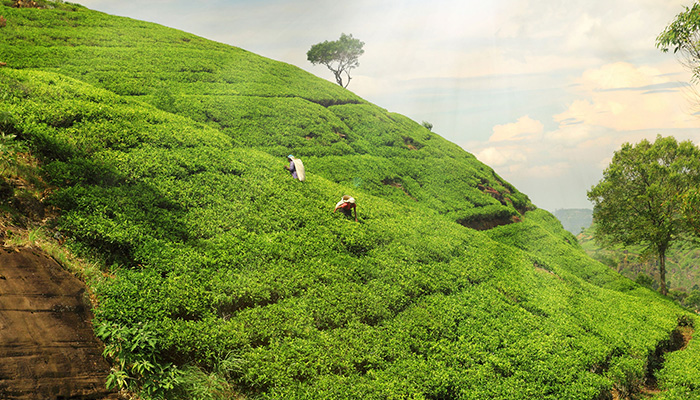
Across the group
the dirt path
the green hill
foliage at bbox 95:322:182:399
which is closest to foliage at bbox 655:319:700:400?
the green hill

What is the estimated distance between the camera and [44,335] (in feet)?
16.2

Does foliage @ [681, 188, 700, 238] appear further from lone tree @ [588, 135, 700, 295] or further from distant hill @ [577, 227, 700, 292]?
distant hill @ [577, 227, 700, 292]

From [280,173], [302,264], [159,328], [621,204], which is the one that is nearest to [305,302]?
[302,264]

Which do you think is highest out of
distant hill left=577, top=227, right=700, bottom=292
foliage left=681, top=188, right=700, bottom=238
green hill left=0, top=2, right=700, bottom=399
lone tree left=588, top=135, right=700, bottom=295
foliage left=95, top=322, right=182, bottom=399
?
distant hill left=577, top=227, right=700, bottom=292

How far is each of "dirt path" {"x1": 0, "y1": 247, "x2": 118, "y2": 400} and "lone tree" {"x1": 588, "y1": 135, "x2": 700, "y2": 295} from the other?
2738 centimetres

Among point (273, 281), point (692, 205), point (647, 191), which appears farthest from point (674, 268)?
point (273, 281)

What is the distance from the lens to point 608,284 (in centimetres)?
1927

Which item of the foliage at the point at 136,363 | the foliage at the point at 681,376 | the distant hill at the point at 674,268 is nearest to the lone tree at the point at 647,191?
the foliage at the point at 681,376

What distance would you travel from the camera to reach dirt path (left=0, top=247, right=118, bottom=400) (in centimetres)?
446

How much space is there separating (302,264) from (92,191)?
17.2ft

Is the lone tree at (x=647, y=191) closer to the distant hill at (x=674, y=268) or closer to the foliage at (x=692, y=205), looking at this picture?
the foliage at (x=692, y=205)

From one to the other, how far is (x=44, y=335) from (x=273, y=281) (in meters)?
4.14

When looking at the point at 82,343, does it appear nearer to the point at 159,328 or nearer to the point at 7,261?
the point at 159,328

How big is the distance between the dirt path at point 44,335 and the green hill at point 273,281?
34 centimetres
